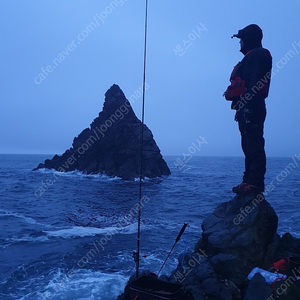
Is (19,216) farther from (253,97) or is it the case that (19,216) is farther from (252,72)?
(252,72)

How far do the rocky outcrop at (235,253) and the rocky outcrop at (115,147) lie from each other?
41771mm

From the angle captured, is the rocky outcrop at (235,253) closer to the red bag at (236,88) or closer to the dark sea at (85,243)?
the dark sea at (85,243)

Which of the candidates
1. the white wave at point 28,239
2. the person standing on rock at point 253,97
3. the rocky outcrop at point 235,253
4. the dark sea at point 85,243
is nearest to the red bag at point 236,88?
the person standing on rock at point 253,97

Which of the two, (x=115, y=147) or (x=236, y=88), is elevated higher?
(x=115, y=147)

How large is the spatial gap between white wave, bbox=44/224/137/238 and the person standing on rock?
8175mm

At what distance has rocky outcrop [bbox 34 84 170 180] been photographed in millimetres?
53156

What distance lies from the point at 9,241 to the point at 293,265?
11907 millimetres

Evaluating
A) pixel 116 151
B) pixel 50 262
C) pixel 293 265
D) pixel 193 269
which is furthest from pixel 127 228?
pixel 116 151

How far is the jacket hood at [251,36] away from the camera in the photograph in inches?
306

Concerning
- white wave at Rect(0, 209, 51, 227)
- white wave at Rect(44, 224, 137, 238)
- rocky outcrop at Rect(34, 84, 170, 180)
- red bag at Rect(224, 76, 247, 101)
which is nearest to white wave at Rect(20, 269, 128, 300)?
white wave at Rect(44, 224, 137, 238)

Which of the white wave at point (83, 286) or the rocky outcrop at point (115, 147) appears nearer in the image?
the white wave at point (83, 286)

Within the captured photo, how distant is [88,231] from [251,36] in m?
11.8

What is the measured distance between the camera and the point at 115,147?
54406mm

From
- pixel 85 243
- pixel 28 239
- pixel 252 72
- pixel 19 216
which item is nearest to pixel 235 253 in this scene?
pixel 252 72
